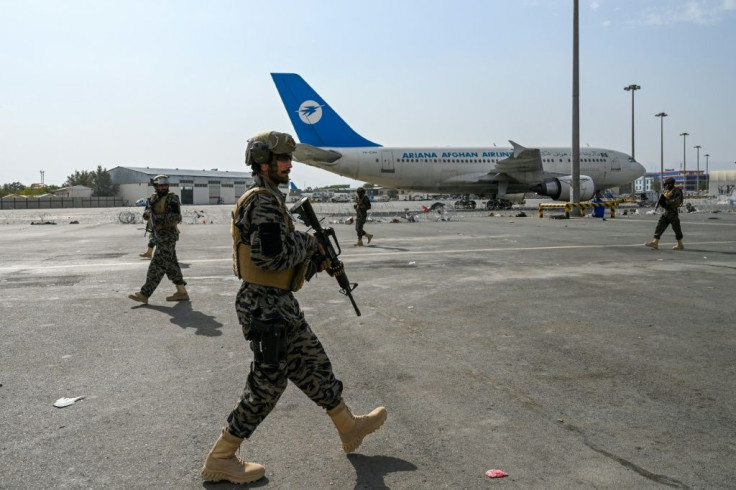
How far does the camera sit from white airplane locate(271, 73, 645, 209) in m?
32.4

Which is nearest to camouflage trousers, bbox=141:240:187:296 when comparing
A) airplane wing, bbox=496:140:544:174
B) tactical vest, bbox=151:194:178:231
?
tactical vest, bbox=151:194:178:231

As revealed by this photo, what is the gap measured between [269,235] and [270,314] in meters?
0.43

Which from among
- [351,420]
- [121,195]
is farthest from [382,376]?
[121,195]

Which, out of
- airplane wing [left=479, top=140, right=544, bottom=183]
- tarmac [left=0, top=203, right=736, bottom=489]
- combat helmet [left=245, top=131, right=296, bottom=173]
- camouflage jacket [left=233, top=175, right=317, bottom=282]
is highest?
airplane wing [left=479, top=140, right=544, bottom=183]

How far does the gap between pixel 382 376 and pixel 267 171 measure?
6.98 ft

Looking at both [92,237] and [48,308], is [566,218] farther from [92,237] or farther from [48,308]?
[48,308]

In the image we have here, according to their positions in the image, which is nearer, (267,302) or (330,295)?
(267,302)

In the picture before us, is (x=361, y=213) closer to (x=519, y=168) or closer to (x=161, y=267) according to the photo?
(x=161, y=267)

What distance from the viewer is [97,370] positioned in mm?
4996

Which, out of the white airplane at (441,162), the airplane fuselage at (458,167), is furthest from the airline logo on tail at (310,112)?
the airplane fuselage at (458,167)

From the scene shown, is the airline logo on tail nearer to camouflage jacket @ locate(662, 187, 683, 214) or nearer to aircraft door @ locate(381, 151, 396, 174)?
aircraft door @ locate(381, 151, 396, 174)

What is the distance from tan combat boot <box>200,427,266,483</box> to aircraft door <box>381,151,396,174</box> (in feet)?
103

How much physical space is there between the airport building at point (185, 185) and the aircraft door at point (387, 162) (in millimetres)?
55568

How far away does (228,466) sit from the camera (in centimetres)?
308
